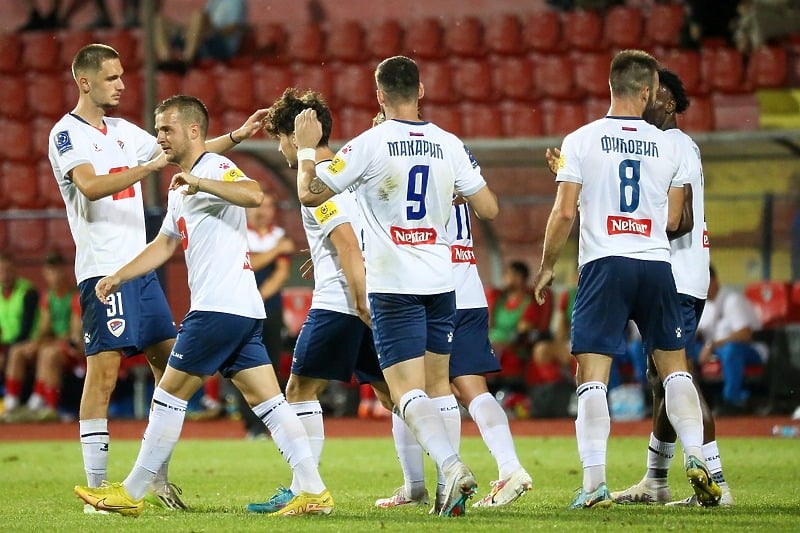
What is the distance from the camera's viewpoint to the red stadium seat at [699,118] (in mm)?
17172

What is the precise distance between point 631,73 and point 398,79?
1230 mm

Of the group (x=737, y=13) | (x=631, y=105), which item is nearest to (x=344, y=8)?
(x=737, y=13)

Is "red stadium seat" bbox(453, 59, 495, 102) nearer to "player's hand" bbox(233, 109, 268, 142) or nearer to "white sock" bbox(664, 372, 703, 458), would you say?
"player's hand" bbox(233, 109, 268, 142)

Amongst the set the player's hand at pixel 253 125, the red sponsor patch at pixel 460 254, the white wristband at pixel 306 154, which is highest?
the player's hand at pixel 253 125

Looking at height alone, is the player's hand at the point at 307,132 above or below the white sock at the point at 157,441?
above

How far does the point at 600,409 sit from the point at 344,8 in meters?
15.7

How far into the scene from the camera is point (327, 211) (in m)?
6.73

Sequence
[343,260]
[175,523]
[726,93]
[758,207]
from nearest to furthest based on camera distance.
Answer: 1. [175,523]
2. [343,260]
3. [758,207]
4. [726,93]

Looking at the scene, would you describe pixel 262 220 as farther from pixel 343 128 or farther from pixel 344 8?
pixel 344 8

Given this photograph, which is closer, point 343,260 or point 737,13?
point 343,260

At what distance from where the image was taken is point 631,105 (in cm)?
673

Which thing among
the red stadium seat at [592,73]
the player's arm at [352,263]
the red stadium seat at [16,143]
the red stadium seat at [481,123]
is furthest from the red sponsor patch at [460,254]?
the red stadium seat at [16,143]

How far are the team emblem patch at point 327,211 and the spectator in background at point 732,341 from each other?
24.4ft

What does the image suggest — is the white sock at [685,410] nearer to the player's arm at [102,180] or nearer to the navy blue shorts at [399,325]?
the navy blue shorts at [399,325]
